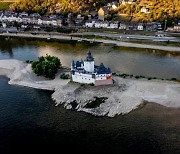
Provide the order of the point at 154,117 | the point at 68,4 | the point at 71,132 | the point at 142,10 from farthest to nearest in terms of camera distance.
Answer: the point at 68,4
the point at 142,10
the point at 154,117
the point at 71,132

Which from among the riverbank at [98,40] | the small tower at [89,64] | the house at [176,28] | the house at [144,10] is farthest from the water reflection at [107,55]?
the house at [144,10]

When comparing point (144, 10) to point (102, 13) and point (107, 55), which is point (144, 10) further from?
point (107, 55)

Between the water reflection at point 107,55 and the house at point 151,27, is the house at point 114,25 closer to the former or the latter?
the house at point 151,27

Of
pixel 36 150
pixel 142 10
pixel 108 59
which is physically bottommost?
pixel 36 150

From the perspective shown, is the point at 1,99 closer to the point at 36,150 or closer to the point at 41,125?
the point at 41,125

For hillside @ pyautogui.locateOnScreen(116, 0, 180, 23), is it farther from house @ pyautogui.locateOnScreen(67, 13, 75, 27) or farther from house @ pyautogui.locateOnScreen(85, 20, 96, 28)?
house @ pyautogui.locateOnScreen(67, 13, 75, 27)

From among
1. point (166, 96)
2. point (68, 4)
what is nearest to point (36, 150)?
point (166, 96)

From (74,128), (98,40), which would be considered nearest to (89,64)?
(74,128)
